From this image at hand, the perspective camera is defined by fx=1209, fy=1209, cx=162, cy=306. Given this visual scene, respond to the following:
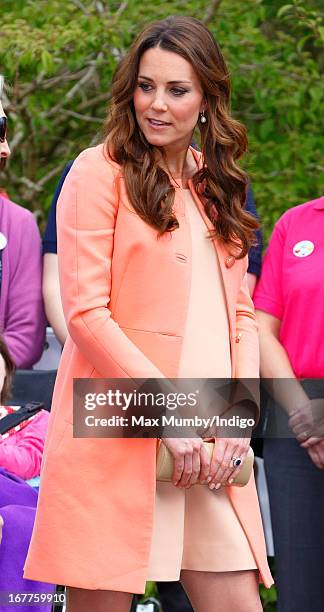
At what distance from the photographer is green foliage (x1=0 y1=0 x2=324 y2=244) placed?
5.71 meters

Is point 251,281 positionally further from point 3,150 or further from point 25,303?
point 3,150

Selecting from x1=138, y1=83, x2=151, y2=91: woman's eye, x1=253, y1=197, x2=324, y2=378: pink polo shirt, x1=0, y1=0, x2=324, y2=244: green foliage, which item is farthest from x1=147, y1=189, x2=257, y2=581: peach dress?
x1=0, y1=0, x2=324, y2=244: green foliage

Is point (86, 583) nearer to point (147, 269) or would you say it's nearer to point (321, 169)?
point (147, 269)

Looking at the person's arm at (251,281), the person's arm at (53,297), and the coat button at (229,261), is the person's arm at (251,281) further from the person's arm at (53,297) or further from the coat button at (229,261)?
the coat button at (229,261)

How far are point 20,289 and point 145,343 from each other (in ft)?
5.40

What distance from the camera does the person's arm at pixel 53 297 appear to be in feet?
15.3

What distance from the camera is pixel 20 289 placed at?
469 centimetres

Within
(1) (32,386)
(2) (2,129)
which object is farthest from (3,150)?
(1) (32,386)

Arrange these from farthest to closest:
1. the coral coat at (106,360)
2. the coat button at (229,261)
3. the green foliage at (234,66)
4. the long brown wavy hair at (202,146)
Result: the green foliage at (234,66), the coat button at (229,261), the long brown wavy hair at (202,146), the coral coat at (106,360)

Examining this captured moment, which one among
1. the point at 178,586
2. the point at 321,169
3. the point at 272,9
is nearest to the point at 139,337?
the point at 178,586

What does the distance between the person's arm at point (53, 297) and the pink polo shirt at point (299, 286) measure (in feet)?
2.47

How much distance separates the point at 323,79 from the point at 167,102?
2.91m

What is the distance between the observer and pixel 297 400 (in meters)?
4.34

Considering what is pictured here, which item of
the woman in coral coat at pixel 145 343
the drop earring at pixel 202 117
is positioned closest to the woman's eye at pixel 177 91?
the woman in coral coat at pixel 145 343
